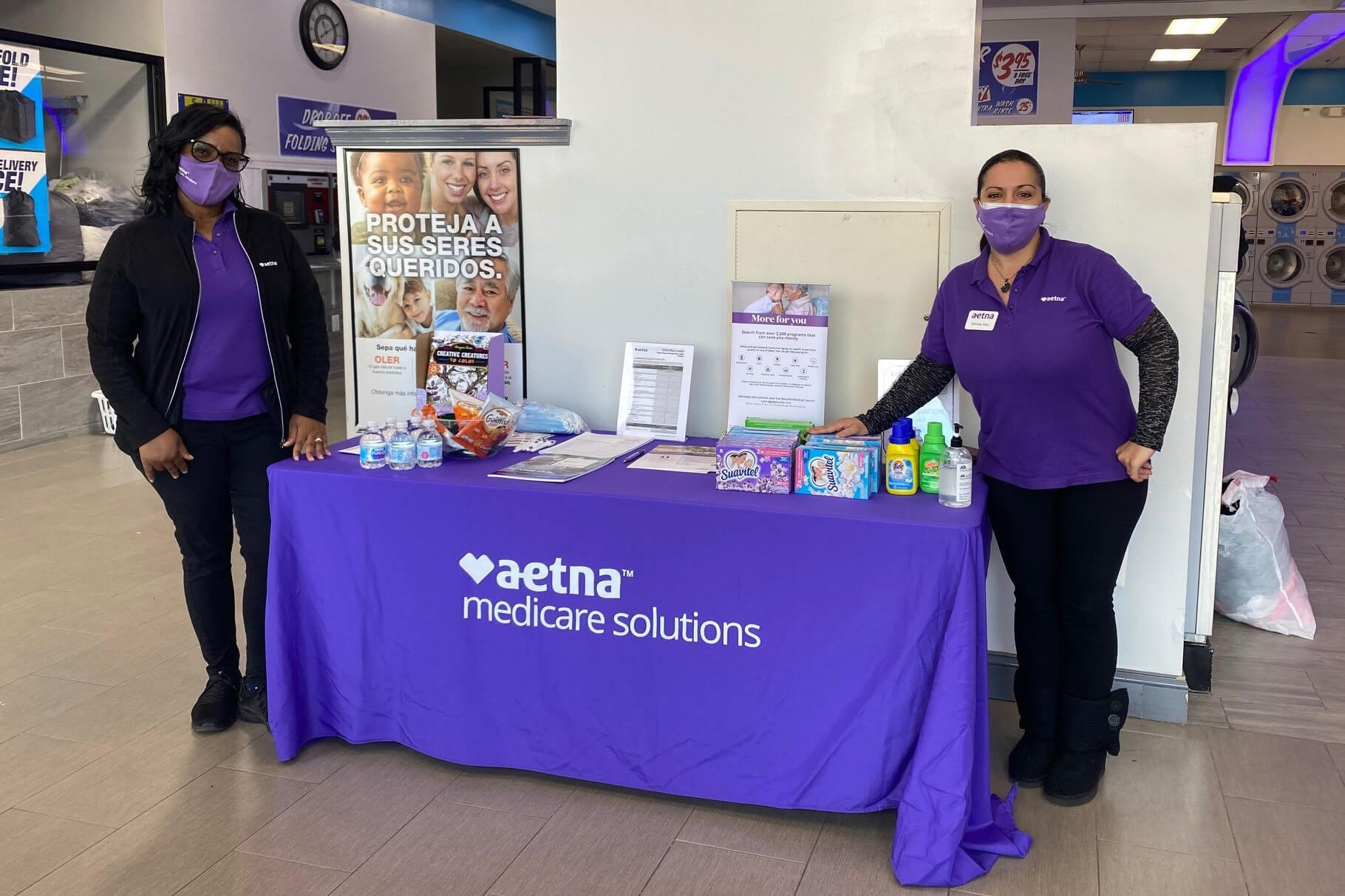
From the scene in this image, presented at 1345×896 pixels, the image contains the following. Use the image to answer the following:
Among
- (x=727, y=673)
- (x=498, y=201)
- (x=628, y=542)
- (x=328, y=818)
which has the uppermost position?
(x=498, y=201)

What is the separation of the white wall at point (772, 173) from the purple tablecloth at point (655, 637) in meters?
0.73

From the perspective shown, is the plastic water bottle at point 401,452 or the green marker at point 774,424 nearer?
the plastic water bottle at point 401,452

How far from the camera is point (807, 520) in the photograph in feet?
7.87

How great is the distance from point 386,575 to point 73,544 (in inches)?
105

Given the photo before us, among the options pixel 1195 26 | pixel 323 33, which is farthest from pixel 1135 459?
pixel 1195 26

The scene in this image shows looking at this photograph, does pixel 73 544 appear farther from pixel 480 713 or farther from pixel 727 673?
pixel 727 673

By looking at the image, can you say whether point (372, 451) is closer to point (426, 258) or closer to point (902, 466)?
point (426, 258)

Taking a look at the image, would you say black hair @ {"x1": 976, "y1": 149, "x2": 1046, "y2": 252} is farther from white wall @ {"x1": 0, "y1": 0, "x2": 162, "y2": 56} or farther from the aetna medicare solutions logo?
white wall @ {"x1": 0, "y1": 0, "x2": 162, "y2": 56}

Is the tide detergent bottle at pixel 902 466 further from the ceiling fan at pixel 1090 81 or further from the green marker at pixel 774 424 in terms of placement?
the ceiling fan at pixel 1090 81

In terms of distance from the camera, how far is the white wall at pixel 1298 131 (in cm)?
1666

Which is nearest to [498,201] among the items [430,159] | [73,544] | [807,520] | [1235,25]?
[430,159]

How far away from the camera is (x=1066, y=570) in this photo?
8.62ft

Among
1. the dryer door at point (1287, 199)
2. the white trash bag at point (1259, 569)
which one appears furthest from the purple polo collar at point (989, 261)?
the dryer door at point (1287, 199)

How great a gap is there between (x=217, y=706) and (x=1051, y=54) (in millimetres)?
10580
